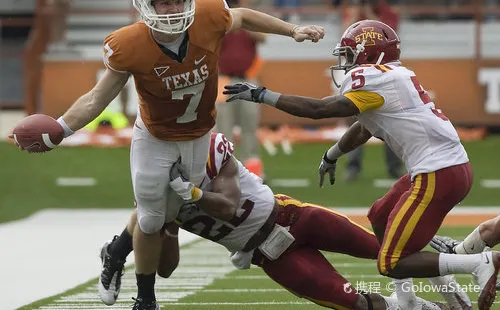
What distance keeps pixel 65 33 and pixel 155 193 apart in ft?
47.7

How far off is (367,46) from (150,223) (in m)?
1.36

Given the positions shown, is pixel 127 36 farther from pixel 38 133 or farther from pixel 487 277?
pixel 487 277

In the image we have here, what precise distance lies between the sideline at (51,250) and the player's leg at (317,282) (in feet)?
5.73

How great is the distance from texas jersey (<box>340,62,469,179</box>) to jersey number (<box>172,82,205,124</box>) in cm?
70

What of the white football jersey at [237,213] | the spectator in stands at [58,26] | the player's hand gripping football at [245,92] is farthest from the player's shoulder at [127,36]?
the spectator in stands at [58,26]

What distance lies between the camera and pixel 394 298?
20.8ft

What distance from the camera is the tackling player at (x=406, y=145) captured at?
5922mm

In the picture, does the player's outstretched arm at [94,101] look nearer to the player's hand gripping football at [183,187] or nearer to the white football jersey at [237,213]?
the player's hand gripping football at [183,187]

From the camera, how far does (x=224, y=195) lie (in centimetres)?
624

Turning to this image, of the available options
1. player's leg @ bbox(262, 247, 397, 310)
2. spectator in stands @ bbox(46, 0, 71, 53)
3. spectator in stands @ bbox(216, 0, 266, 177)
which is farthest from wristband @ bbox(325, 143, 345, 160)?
spectator in stands @ bbox(46, 0, 71, 53)

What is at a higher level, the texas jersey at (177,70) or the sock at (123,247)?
the texas jersey at (177,70)

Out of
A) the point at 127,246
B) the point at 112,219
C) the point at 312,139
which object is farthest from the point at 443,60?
the point at 127,246

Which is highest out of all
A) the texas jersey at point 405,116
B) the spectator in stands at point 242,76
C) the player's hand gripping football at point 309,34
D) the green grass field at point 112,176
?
the player's hand gripping football at point 309,34

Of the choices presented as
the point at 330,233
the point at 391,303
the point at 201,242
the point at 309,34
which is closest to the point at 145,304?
the point at 330,233
